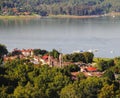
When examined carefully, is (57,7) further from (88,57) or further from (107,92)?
(107,92)

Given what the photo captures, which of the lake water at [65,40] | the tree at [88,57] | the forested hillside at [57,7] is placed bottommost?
the forested hillside at [57,7]

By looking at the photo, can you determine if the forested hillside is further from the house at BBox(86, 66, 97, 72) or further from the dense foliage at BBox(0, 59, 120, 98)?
the dense foliage at BBox(0, 59, 120, 98)

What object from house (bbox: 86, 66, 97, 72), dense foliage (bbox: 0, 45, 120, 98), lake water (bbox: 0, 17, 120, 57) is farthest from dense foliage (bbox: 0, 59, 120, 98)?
lake water (bbox: 0, 17, 120, 57)

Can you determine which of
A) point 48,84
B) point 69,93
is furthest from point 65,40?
point 69,93

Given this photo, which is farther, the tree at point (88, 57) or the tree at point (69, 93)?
the tree at point (88, 57)

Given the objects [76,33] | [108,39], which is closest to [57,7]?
[76,33]

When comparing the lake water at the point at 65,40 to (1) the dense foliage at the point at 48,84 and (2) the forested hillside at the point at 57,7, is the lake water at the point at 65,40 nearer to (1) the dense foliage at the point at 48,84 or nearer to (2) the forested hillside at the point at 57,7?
(1) the dense foliage at the point at 48,84

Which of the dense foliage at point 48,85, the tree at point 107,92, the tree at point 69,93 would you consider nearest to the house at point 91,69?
the dense foliage at point 48,85

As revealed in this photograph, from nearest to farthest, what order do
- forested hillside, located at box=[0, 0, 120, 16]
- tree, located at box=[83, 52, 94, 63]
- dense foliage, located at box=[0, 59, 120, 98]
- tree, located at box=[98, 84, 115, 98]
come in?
dense foliage, located at box=[0, 59, 120, 98]
tree, located at box=[98, 84, 115, 98]
tree, located at box=[83, 52, 94, 63]
forested hillside, located at box=[0, 0, 120, 16]
